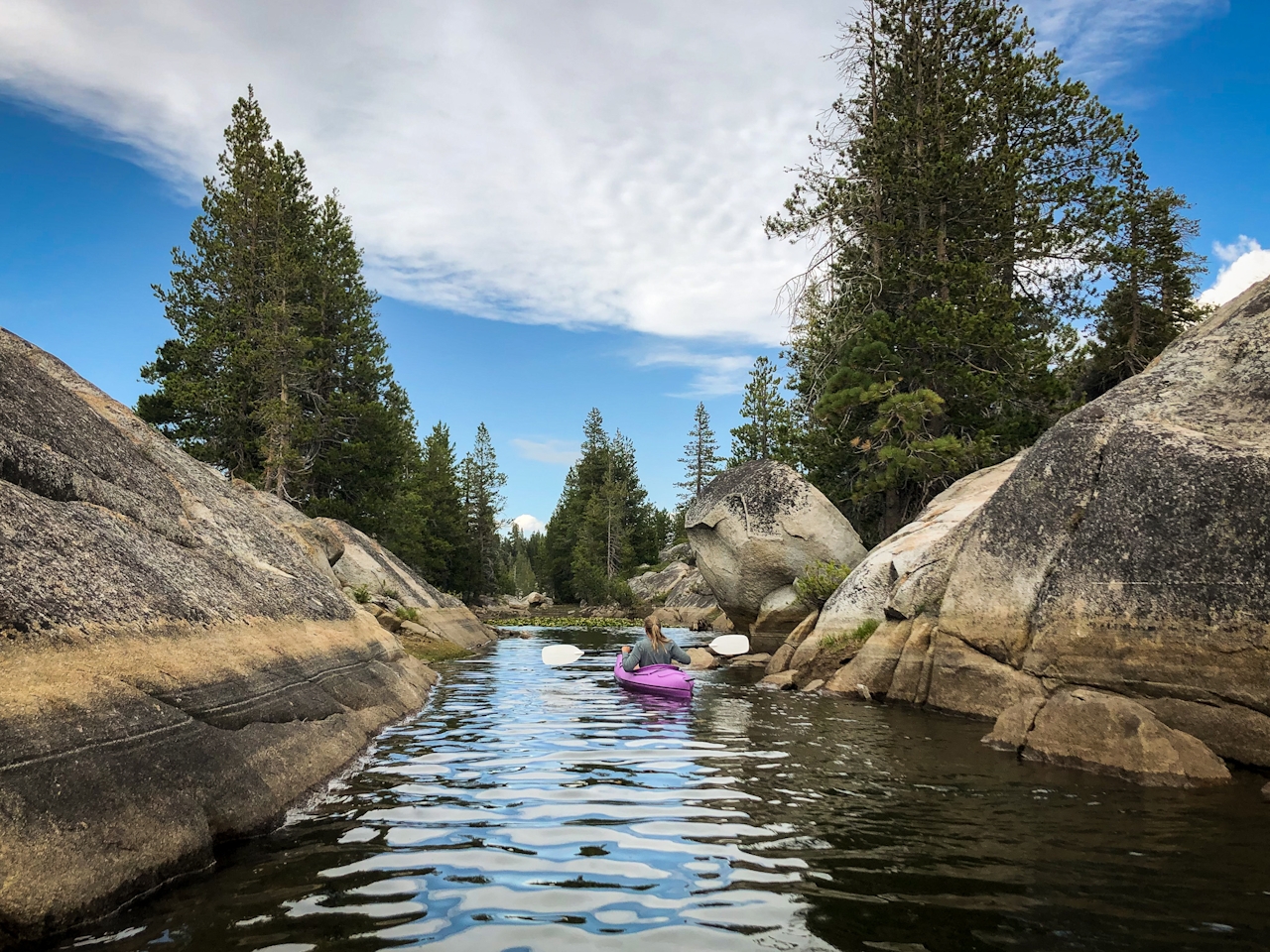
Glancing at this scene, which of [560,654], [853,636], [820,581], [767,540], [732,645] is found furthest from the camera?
[767,540]

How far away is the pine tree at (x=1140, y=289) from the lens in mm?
23141

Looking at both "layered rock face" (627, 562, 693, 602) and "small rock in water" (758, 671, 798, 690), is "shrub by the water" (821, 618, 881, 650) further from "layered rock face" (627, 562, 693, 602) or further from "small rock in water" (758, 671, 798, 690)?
"layered rock face" (627, 562, 693, 602)

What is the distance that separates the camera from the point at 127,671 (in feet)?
17.7

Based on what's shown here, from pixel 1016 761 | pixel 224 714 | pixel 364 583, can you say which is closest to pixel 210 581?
pixel 224 714

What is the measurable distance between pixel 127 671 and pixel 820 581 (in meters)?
17.6

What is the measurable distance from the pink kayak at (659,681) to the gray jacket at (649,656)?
195 mm

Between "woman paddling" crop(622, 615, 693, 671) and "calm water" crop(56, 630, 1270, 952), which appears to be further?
"woman paddling" crop(622, 615, 693, 671)

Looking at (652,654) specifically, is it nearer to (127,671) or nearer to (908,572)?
(908,572)


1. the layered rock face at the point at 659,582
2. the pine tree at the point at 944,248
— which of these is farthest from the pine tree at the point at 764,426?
the layered rock face at the point at 659,582

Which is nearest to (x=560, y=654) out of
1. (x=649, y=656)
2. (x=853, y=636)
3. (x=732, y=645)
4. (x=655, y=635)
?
(x=649, y=656)

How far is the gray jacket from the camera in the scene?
1547 centimetres

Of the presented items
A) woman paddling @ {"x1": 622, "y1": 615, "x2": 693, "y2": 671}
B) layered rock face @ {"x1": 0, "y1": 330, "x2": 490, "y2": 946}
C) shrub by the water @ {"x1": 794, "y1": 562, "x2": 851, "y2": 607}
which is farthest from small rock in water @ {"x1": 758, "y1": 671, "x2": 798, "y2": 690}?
layered rock face @ {"x1": 0, "y1": 330, "x2": 490, "y2": 946}

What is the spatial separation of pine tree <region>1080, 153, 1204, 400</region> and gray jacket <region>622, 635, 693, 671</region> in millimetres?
15328

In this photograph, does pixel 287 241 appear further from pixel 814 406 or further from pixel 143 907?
pixel 143 907
